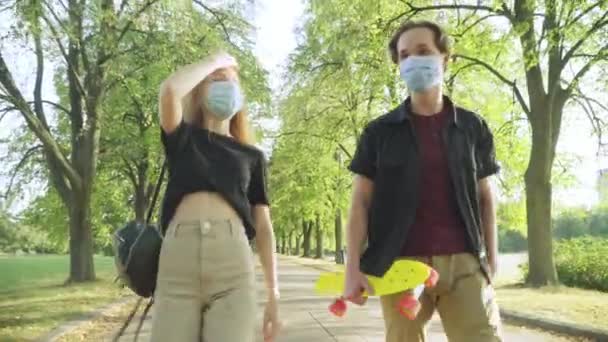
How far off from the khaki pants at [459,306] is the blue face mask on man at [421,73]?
0.74 metres

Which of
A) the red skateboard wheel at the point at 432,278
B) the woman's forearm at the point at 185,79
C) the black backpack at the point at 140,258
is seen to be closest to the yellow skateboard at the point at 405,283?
the red skateboard wheel at the point at 432,278

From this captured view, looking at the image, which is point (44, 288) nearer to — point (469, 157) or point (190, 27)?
point (190, 27)

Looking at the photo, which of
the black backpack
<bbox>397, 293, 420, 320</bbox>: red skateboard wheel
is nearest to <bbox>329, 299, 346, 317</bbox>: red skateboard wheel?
<bbox>397, 293, 420, 320</bbox>: red skateboard wheel

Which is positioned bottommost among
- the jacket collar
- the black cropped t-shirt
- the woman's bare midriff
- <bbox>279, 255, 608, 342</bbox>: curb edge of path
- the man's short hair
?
<bbox>279, 255, 608, 342</bbox>: curb edge of path

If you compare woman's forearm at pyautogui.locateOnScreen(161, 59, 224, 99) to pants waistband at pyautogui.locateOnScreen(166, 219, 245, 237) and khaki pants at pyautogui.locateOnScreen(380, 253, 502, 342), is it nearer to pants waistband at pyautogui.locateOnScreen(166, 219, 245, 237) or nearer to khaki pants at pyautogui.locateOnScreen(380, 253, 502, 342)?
pants waistband at pyautogui.locateOnScreen(166, 219, 245, 237)

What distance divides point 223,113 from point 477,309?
1.37 m

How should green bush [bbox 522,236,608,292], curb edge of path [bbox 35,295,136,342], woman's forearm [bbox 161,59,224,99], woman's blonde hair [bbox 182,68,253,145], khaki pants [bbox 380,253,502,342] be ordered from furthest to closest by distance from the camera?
1. green bush [bbox 522,236,608,292]
2. curb edge of path [bbox 35,295,136,342]
3. woman's blonde hair [bbox 182,68,253,145]
4. woman's forearm [bbox 161,59,224,99]
5. khaki pants [bbox 380,253,502,342]

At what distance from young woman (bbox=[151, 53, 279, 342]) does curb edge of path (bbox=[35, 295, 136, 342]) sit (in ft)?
21.7

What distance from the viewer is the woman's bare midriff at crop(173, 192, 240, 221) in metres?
3.17

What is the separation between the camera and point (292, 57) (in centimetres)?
2892

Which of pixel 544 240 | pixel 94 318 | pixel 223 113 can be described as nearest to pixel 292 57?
pixel 544 240

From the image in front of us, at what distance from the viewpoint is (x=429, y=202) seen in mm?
3129

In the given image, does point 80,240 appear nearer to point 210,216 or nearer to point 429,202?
point 210,216

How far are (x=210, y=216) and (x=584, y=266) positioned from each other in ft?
55.9
